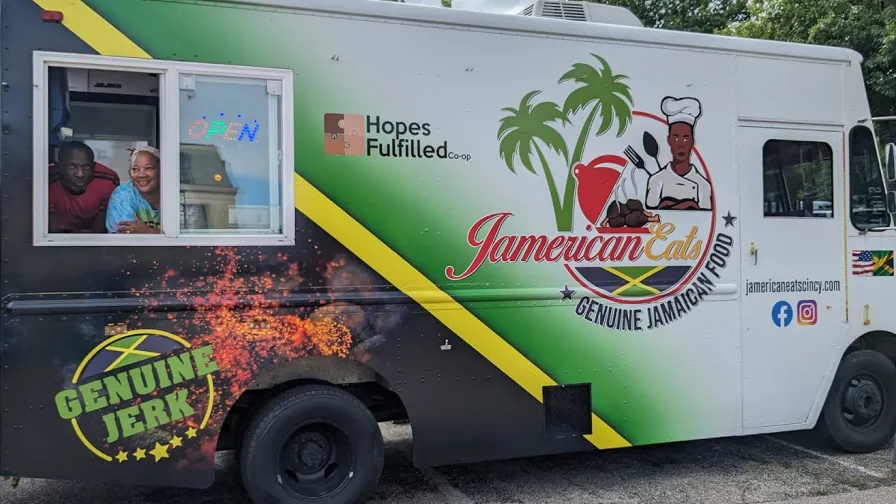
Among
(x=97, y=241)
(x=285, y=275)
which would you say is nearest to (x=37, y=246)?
(x=97, y=241)

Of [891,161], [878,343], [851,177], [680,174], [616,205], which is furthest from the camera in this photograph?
[878,343]

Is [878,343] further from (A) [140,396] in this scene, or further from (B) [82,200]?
(B) [82,200]

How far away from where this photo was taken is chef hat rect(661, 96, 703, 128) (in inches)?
192

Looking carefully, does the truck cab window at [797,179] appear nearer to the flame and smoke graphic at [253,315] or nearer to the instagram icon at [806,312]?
the instagram icon at [806,312]

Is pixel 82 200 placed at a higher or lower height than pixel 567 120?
lower

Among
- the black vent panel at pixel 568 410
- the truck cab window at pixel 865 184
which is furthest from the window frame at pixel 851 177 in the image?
the black vent panel at pixel 568 410

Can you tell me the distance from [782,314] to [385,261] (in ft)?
10.1

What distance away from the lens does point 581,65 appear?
4.68 m

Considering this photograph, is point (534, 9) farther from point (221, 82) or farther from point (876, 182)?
point (876, 182)

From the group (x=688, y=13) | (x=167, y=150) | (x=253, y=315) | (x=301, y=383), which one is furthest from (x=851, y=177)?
(x=688, y=13)

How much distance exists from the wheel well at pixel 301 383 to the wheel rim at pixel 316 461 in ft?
0.93

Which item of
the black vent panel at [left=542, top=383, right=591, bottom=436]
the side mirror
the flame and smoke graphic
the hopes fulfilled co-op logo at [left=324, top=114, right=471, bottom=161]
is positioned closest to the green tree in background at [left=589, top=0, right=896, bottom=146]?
the side mirror

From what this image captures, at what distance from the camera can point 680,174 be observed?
4.89 metres

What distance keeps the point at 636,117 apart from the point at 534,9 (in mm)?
1081
